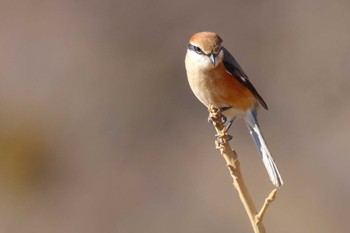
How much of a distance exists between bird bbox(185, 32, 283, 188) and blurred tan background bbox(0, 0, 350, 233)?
379cm

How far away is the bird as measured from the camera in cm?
348

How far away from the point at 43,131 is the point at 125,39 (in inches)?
61.6

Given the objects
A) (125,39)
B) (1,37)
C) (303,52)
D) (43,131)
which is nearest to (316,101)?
(303,52)

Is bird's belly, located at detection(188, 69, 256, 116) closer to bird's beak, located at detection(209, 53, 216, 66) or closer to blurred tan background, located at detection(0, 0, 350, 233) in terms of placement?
bird's beak, located at detection(209, 53, 216, 66)

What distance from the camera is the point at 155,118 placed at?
355 inches

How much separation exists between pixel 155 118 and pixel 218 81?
5.40m

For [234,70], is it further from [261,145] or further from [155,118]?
[155,118]

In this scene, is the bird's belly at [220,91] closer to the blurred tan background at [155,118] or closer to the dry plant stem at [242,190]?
the dry plant stem at [242,190]

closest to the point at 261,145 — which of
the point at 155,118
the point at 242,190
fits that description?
the point at 242,190

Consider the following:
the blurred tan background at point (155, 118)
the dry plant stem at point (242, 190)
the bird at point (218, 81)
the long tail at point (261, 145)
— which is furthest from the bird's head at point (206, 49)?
the blurred tan background at point (155, 118)

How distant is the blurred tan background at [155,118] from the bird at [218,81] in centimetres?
379

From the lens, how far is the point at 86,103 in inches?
366

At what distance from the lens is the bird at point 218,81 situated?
3.48m

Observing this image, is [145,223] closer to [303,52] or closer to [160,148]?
[160,148]
